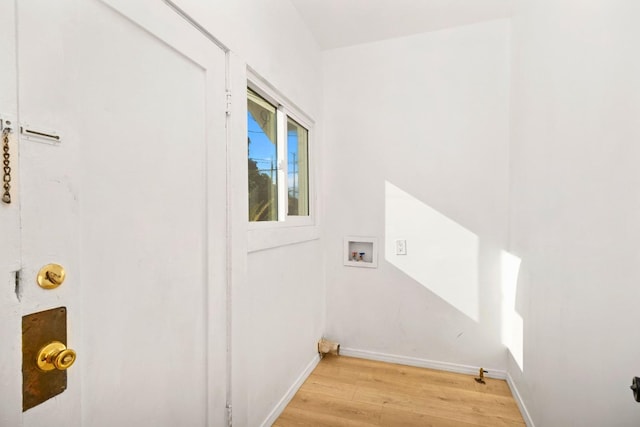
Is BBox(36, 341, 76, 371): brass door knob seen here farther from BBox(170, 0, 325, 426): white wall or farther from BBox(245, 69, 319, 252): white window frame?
BBox(245, 69, 319, 252): white window frame

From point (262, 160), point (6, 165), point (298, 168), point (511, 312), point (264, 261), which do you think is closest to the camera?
point (6, 165)

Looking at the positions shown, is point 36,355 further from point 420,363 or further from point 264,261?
point 420,363

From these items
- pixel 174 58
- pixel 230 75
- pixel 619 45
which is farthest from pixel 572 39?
pixel 174 58

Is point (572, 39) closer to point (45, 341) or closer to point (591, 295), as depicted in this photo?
point (591, 295)

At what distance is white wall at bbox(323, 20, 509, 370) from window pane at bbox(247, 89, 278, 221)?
2.79 feet

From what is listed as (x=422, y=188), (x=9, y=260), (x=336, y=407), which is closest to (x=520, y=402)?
(x=336, y=407)

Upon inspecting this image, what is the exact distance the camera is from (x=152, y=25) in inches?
39.8

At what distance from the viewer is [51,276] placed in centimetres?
73

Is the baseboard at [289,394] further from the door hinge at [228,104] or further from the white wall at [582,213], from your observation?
the door hinge at [228,104]

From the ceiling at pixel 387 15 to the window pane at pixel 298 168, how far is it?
83cm

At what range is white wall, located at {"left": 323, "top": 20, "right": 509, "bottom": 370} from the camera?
2.38 metres

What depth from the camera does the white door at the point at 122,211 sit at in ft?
2.30

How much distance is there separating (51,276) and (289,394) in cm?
176

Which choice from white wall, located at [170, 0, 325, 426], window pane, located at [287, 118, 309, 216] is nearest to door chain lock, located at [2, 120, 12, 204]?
white wall, located at [170, 0, 325, 426]
